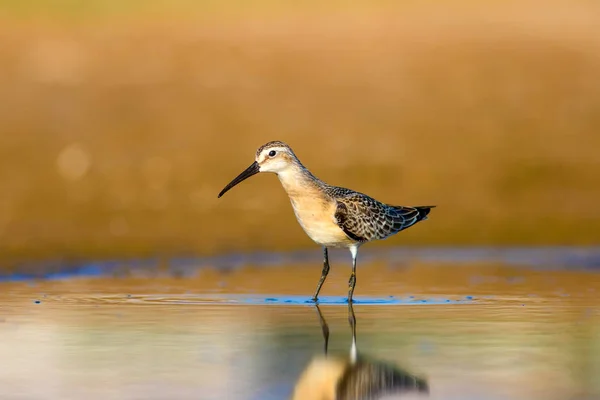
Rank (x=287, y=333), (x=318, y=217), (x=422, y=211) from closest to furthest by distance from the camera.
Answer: (x=287, y=333)
(x=318, y=217)
(x=422, y=211)

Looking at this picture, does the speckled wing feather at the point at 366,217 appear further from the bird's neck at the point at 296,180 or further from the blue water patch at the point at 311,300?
the blue water patch at the point at 311,300

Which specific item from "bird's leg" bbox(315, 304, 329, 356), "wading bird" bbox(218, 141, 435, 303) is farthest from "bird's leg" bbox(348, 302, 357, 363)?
"wading bird" bbox(218, 141, 435, 303)

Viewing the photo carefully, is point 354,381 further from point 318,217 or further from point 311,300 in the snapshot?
point 318,217

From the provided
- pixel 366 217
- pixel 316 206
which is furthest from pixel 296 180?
pixel 366 217

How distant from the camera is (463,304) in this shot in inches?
479

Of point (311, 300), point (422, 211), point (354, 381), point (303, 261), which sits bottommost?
point (354, 381)

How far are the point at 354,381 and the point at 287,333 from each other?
6.38 feet

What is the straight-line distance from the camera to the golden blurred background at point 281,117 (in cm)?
1800

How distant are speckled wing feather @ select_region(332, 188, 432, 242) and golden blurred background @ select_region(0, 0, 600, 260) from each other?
269cm

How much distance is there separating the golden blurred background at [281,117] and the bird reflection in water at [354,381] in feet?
23.7

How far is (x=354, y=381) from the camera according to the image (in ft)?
28.7

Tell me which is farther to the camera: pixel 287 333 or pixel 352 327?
pixel 352 327

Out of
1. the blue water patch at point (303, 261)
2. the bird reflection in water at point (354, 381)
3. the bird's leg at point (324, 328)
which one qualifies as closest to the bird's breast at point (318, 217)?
the bird's leg at point (324, 328)

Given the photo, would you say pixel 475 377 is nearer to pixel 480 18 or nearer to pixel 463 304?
pixel 463 304
